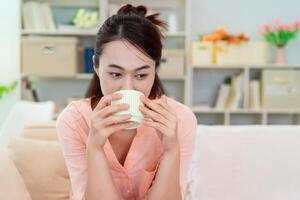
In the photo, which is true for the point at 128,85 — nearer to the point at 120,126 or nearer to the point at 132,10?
the point at 120,126

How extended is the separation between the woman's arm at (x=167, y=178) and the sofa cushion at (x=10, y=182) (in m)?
0.56

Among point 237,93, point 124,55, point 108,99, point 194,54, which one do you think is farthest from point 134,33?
point 237,93

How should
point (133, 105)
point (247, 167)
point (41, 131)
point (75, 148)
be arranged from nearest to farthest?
point (133, 105) → point (75, 148) → point (247, 167) → point (41, 131)

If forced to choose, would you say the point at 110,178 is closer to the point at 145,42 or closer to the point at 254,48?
the point at 145,42

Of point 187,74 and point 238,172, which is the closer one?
point 238,172

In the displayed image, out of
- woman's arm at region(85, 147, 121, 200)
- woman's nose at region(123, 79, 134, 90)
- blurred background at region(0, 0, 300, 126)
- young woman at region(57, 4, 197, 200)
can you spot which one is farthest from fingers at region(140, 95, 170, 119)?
blurred background at region(0, 0, 300, 126)

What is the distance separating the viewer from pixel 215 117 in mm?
4105

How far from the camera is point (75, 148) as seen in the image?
4.54ft

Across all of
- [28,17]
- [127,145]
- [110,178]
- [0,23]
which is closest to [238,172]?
[127,145]

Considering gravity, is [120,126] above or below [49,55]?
below

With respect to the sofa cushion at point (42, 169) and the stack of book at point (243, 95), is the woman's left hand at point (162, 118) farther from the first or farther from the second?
the stack of book at point (243, 95)

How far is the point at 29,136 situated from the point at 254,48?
233 centimetres

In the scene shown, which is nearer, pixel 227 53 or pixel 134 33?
pixel 134 33

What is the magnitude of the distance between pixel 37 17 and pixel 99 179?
2.79 metres
